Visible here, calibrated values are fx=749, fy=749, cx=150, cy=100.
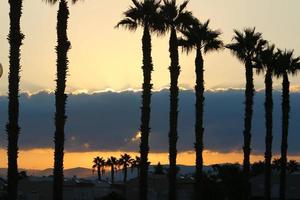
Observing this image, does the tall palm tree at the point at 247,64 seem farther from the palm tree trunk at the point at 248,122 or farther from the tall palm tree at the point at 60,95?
the tall palm tree at the point at 60,95

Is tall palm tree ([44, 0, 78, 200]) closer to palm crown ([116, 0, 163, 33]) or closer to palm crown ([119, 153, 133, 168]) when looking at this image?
palm crown ([116, 0, 163, 33])

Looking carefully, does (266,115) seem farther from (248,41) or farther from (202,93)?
(202,93)

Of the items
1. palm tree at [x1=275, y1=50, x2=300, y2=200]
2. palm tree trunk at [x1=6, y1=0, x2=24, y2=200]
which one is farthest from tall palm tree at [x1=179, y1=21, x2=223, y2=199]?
palm tree trunk at [x1=6, y1=0, x2=24, y2=200]

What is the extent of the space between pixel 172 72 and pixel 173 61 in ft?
2.38

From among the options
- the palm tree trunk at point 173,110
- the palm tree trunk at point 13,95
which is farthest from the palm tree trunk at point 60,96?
the palm tree trunk at point 173,110

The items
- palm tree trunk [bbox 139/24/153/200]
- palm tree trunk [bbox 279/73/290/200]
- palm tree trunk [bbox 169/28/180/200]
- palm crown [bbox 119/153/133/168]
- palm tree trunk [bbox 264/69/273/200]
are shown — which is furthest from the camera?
palm crown [bbox 119/153/133/168]

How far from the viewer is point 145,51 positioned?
43594 mm

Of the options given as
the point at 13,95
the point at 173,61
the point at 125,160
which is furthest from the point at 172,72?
the point at 125,160

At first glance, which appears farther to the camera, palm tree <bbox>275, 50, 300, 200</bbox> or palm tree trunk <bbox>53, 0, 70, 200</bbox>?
palm tree <bbox>275, 50, 300, 200</bbox>

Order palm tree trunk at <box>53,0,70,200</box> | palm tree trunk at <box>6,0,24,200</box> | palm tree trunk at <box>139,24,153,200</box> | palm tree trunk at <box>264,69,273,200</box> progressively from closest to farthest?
palm tree trunk at <box>6,0,24,200</box> < palm tree trunk at <box>53,0,70,200</box> < palm tree trunk at <box>139,24,153,200</box> < palm tree trunk at <box>264,69,273,200</box>

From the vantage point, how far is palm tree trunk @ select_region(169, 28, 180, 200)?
1773 inches

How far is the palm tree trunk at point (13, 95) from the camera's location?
29516mm

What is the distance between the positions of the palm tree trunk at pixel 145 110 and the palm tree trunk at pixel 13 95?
12.2m

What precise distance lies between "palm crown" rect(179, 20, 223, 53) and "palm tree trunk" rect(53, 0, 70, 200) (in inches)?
648
